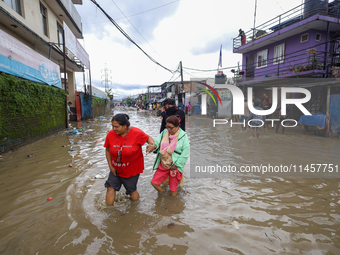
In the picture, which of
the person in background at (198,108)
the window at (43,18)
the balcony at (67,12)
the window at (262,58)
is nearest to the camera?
the window at (43,18)

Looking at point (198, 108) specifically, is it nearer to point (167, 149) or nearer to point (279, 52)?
point (279, 52)

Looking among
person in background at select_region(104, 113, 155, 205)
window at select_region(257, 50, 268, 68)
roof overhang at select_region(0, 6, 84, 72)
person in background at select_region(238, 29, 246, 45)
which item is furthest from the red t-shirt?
person in background at select_region(238, 29, 246, 45)

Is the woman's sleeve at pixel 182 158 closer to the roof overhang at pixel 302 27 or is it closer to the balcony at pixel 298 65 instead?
the balcony at pixel 298 65

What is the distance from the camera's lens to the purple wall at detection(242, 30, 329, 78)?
41.6 ft

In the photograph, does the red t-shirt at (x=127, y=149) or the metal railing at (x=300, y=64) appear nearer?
the red t-shirt at (x=127, y=149)

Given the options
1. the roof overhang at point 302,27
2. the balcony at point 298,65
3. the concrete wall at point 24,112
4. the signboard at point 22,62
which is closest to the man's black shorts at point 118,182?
the concrete wall at point 24,112

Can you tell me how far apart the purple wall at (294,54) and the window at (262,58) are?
0.26 m

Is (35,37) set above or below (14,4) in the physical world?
below

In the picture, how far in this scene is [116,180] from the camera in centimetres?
312

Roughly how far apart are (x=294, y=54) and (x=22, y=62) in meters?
16.6

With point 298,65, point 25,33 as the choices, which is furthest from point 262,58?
point 25,33

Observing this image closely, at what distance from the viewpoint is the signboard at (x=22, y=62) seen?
6.23 meters

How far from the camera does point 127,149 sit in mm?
2947

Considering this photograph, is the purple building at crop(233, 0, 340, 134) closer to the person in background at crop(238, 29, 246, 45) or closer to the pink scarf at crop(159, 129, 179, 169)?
the person in background at crop(238, 29, 246, 45)
